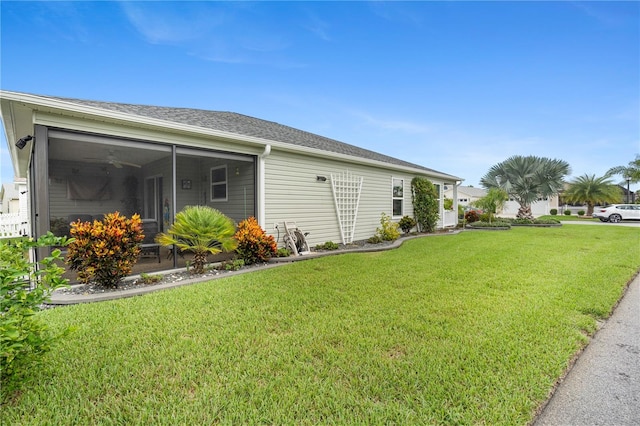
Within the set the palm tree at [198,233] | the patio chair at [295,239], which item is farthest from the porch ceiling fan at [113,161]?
the patio chair at [295,239]

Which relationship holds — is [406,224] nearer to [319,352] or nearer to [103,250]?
[319,352]

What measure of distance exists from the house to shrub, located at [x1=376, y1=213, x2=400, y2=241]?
0.30 m

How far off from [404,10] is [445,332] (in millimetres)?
10584

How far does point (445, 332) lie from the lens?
118 inches

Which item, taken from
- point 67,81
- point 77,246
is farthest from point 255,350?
point 67,81

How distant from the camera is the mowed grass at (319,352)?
1906mm

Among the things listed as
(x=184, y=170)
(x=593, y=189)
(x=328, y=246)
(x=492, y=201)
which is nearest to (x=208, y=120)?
(x=184, y=170)

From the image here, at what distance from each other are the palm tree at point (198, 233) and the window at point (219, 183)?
3.24m

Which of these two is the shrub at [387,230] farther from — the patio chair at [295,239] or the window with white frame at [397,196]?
the patio chair at [295,239]

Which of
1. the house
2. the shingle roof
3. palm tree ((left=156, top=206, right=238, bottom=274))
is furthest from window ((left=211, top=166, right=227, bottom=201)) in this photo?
palm tree ((left=156, top=206, right=238, bottom=274))

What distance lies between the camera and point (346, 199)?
379 inches

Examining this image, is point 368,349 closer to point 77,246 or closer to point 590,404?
point 590,404

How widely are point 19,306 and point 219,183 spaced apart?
754 cm

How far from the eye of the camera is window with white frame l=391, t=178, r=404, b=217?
465 inches
